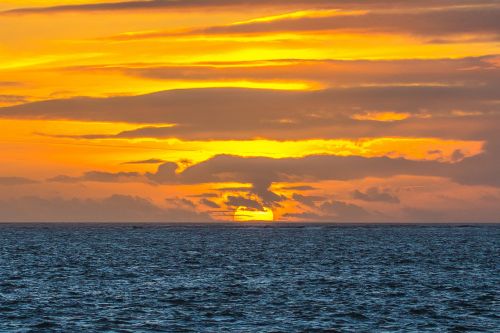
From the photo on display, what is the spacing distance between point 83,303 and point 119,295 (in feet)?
19.3

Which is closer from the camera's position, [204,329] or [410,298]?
[204,329]

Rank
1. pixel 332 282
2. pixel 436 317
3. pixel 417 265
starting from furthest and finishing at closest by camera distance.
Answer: pixel 417 265
pixel 332 282
pixel 436 317

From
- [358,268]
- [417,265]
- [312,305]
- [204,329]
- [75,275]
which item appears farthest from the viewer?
[417,265]

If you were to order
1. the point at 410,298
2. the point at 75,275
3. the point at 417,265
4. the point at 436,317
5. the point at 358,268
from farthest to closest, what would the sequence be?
the point at 417,265 → the point at 358,268 → the point at 75,275 → the point at 410,298 → the point at 436,317

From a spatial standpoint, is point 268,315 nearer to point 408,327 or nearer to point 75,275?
point 408,327

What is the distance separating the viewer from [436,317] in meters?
65.8

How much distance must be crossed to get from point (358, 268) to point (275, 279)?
19992 millimetres

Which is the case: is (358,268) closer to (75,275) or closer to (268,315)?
(75,275)

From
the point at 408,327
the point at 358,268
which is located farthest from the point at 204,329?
the point at 358,268

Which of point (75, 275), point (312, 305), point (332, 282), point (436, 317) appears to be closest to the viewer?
point (436, 317)

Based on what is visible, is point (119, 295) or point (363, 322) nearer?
point (363, 322)

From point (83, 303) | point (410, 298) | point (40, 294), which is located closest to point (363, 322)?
point (410, 298)

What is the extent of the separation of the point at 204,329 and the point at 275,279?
3629cm

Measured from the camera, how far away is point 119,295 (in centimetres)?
7831
